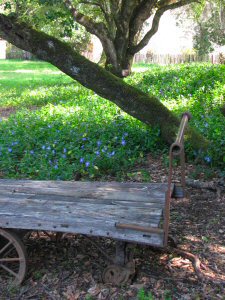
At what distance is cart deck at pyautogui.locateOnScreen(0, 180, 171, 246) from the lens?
3260 millimetres

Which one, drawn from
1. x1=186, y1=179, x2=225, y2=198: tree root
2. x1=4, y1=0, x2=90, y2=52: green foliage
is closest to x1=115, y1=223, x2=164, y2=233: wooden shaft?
x1=186, y1=179, x2=225, y2=198: tree root

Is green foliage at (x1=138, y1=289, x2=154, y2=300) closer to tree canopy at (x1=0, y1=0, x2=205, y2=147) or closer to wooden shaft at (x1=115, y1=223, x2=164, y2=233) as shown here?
wooden shaft at (x1=115, y1=223, x2=164, y2=233)

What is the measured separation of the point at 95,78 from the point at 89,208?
3225 millimetres

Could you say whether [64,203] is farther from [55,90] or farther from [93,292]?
[55,90]

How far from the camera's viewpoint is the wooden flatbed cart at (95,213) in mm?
3227

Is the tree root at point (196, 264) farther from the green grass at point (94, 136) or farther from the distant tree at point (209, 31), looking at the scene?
the distant tree at point (209, 31)

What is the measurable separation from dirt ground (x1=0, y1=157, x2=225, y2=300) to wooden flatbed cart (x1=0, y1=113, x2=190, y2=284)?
14cm

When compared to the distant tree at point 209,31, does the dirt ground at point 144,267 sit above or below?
below

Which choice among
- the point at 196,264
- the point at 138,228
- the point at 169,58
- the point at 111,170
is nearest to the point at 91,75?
the point at 111,170

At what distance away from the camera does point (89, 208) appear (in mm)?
3658

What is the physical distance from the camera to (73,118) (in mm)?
9094

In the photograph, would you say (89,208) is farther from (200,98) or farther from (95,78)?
(200,98)

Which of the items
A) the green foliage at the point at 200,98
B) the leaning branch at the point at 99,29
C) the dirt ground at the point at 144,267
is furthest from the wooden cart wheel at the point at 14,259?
the leaning branch at the point at 99,29

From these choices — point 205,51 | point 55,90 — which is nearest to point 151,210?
point 55,90
